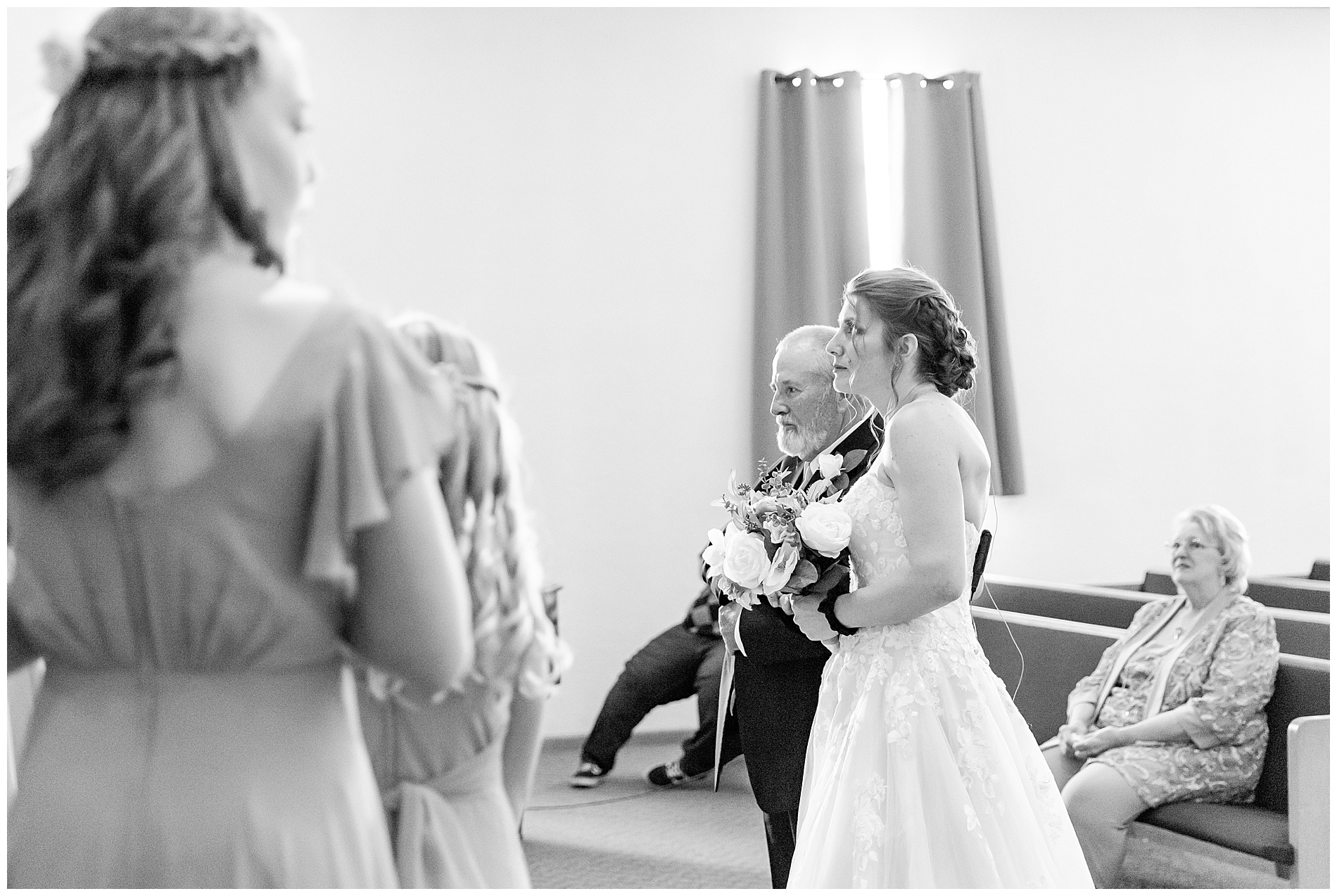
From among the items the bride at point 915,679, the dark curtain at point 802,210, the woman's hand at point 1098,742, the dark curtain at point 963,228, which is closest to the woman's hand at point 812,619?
the bride at point 915,679

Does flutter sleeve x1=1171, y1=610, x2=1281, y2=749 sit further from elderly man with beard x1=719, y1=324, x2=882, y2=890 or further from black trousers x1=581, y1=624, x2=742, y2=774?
black trousers x1=581, y1=624, x2=742, y2=774

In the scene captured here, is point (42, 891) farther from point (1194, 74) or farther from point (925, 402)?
point (1194, 74)

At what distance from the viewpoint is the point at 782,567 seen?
259cm

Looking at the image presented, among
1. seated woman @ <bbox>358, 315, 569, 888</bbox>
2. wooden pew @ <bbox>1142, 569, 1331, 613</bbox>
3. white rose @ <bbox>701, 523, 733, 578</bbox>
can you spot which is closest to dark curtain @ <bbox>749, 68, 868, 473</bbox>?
wooden pew @ <bbox>1142, 569, 1331, 613</bbox>

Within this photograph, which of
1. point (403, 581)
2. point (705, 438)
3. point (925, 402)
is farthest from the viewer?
point (705, 438)

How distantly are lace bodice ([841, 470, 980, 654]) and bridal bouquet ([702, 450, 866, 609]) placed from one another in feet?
0.20

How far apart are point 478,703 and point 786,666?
1.60 metres

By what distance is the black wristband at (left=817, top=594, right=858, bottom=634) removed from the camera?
2.61m

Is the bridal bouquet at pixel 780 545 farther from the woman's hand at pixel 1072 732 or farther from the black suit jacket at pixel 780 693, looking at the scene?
the woman's hand at pixel 1072 732

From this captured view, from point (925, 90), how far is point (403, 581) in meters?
6.82

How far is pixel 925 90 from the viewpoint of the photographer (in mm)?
7480

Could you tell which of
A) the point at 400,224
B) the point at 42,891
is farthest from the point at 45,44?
the point at 400,224

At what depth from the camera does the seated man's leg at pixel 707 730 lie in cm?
584

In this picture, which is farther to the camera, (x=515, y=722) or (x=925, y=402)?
(x=925, y=402)
